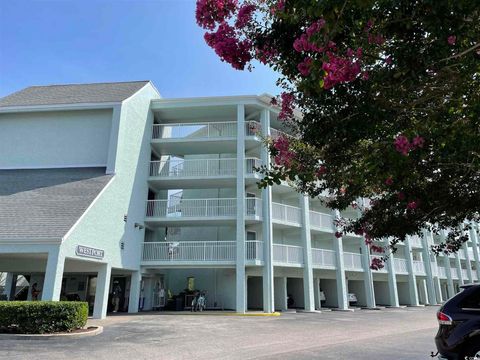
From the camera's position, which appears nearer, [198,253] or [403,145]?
[403,145]

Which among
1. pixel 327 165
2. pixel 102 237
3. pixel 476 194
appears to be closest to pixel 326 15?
pixel 327 165

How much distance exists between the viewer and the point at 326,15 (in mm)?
3162

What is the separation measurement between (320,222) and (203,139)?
10.5 m

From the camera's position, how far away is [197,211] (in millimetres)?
24141

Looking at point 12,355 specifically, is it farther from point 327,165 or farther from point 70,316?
point 327,165

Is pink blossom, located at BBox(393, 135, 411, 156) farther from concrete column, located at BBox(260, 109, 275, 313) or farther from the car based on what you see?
the car

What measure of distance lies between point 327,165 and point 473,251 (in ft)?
172

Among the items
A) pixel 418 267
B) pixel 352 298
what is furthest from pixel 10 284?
pixel 418 267

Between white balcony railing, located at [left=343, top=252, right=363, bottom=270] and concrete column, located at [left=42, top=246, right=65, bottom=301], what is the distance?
19920 millimetres

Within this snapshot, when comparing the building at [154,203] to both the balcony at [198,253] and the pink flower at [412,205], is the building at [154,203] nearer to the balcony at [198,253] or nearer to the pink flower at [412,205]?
the balcony at [198,253]

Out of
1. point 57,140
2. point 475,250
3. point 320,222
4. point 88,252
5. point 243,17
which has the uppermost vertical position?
point 57,140

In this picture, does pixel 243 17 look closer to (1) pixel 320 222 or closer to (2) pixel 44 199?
(2) pixel 44 199

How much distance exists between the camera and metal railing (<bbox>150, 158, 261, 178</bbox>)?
24906 mm

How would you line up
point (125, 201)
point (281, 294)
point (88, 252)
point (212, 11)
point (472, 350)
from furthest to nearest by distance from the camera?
1. point (281, 294)
2. point (125, 201)
3. point (88, 252)
4. point (472, 350)
5. point (212, 11)
